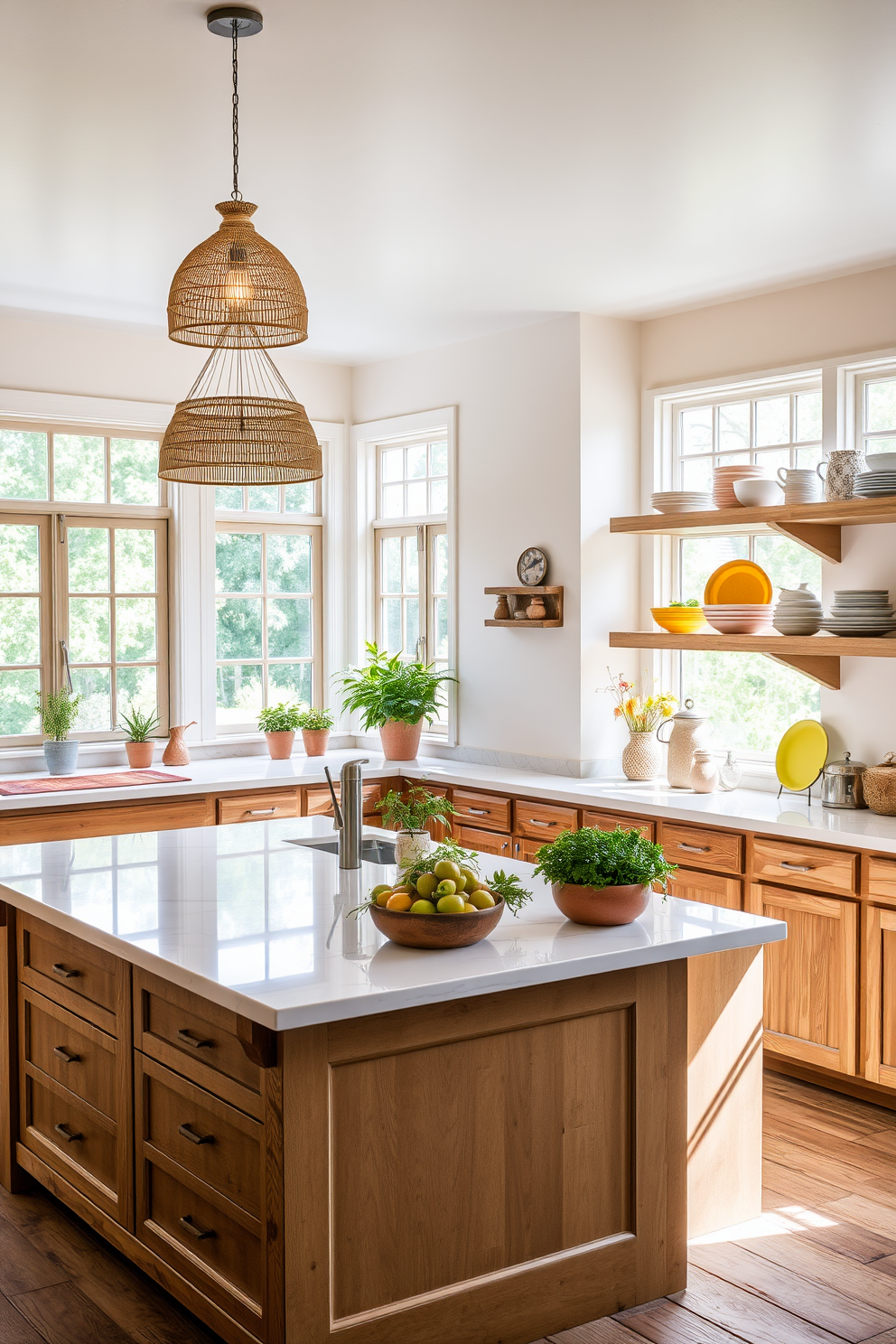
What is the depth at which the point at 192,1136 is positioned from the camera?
2500 mm

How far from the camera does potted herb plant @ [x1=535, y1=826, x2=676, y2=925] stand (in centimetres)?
261

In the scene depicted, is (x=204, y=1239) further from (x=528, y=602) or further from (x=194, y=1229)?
(x=528, y=602)

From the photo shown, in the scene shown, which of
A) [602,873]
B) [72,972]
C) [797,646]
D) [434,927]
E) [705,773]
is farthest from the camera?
[705,773]

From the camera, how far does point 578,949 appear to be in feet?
8.11

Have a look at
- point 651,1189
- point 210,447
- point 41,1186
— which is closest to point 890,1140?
point 651,1189

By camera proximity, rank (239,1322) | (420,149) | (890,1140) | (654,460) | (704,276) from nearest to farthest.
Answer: (239,1322), (420,149), (890,1140), (704,276), (654,460)

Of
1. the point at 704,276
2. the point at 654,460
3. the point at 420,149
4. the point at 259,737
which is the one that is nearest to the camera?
the point at 420,149

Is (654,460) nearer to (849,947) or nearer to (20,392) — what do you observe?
(849,947)

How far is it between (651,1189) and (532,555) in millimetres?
3235

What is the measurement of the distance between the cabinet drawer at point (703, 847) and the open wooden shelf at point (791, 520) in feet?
3.61

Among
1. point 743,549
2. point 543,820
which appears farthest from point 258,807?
point 743,549

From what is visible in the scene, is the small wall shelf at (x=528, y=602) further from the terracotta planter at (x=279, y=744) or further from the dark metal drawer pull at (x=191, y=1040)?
the dark metal drawer pull at (x=191, y=1040)

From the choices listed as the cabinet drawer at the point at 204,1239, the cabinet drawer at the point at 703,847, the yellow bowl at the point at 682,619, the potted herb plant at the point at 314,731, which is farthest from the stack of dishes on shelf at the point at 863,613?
the cabinet drawer at the point at 204,1239

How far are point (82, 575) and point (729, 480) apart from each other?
2.94m
